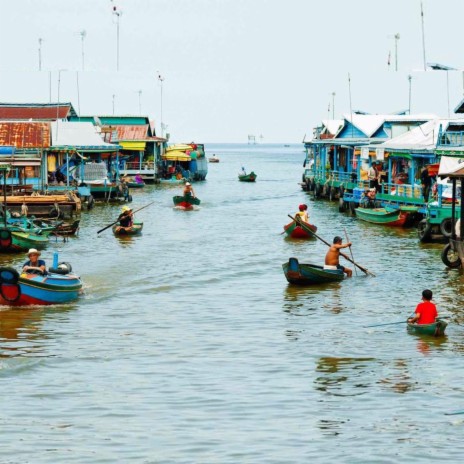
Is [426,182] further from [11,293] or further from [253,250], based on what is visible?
[11,293]

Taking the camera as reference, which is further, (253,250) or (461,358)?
(253,250)

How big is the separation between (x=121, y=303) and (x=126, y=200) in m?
35.5

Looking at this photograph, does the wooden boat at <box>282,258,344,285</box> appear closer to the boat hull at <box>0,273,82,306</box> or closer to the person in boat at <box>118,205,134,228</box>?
the boat hull at <box>0,273,82,306</box>

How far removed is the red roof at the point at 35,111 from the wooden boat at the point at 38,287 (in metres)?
51.0

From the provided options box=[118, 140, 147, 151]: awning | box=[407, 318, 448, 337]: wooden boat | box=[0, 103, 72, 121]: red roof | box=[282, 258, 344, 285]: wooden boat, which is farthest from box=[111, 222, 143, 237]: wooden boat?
box=[118, 140, 147, 151]: awning

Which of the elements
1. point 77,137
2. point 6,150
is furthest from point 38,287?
point 77,137

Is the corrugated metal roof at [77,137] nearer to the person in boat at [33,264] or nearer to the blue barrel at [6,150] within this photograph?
the blue barrel at [6,150]

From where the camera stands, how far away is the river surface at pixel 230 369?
51.3ft

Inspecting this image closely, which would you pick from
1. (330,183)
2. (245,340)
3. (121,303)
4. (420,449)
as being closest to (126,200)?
(330,183)

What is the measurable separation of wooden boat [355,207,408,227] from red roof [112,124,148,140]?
40207 mm

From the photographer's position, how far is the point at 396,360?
20469mm

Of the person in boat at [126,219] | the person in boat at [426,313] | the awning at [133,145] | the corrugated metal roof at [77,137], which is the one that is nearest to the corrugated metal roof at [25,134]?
the corrugated metal roof at [77,137]

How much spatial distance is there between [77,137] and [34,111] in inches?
720

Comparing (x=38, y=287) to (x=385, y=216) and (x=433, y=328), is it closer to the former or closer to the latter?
(x=433, y=328)
